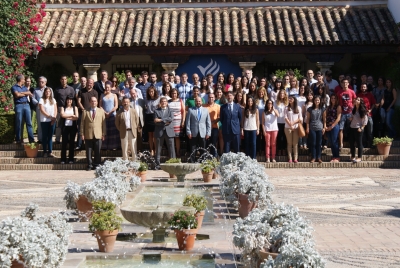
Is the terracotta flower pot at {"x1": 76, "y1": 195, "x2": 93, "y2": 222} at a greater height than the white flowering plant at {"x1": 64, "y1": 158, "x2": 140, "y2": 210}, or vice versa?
the white flowering plant at {"x1": 64, "y1": 158, "x2": 140, "y2": 210}

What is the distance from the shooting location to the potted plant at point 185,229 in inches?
393

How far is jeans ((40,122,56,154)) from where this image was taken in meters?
19.9

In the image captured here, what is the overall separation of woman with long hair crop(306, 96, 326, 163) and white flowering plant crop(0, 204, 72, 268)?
1197cm

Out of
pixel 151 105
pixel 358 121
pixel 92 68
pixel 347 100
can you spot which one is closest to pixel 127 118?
pixel 151 105

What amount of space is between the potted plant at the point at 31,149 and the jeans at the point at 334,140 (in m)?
7.27

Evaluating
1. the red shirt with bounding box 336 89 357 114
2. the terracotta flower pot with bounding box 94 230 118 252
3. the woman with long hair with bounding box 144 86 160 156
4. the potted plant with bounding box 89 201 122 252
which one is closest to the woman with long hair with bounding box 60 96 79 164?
the woman with long hair with bounding box 144 86 160 156

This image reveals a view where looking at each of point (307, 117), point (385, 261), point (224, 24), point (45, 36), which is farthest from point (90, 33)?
point (385, 261)

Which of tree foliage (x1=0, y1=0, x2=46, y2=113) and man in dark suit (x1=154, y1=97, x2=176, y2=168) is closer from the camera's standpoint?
man in dark suit (x1=154, y1=97, x2=176, y2=168)

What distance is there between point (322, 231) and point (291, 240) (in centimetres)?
374

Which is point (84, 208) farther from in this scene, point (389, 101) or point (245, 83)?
point (389, 101)

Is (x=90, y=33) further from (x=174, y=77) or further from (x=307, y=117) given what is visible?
(x=307, y=117)

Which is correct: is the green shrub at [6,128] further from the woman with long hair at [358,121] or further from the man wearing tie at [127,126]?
the woman with long hair at [358,121]

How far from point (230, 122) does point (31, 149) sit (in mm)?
5117

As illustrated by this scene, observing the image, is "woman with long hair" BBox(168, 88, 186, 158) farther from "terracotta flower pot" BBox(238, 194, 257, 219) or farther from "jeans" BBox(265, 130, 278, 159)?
"terracotta flower pot" BBox(238, 194, 257, 219)
